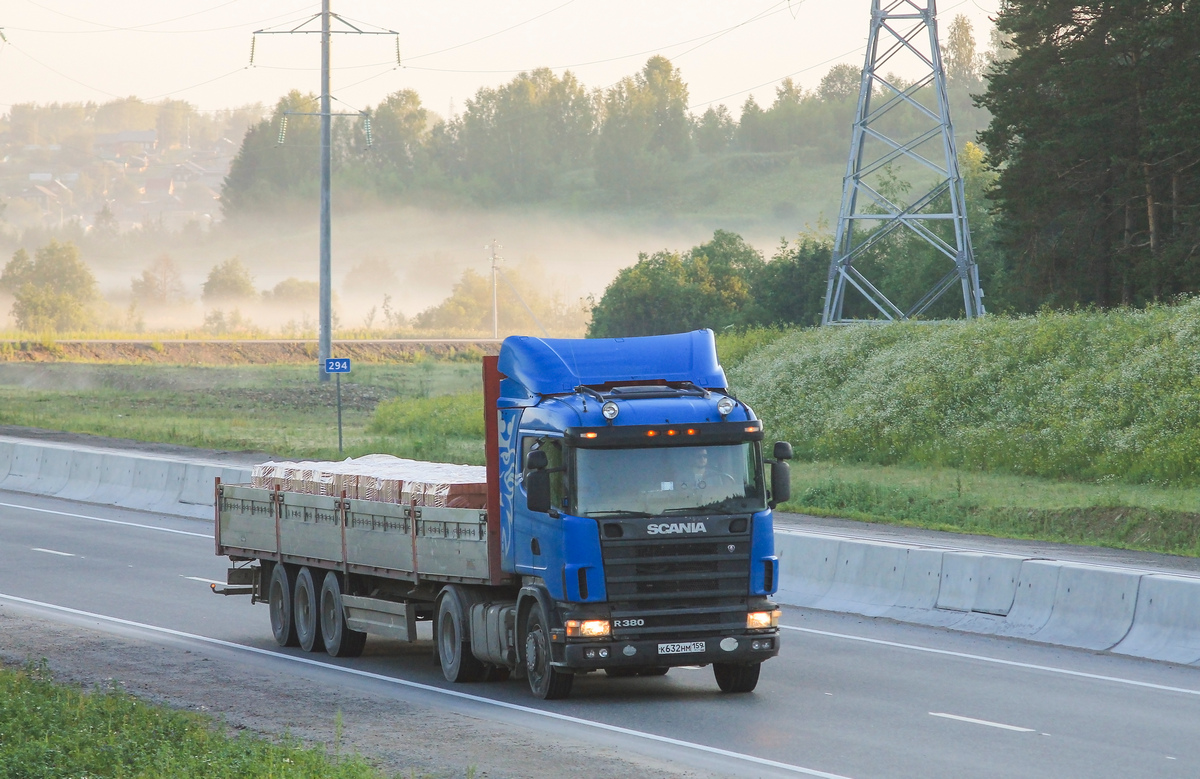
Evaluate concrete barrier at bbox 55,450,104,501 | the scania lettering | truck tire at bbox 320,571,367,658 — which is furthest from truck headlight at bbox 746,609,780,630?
concrete barrier at bbox 55,450,104,501

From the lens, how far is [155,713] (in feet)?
37.7

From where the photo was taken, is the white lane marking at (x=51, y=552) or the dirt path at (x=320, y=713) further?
the white lane marking at (x=51, y=552)

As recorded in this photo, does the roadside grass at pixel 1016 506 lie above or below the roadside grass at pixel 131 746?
above

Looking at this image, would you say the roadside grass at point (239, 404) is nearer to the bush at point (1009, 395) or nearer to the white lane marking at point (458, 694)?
the bush at point (1009, 395)

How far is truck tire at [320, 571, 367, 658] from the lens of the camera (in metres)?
15.5

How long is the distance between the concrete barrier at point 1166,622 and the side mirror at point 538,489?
270 inches

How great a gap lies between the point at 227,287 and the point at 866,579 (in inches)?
6345

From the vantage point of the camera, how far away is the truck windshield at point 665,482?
1234cm

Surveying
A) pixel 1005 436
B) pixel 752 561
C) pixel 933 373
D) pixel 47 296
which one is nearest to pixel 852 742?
pixel 752 561

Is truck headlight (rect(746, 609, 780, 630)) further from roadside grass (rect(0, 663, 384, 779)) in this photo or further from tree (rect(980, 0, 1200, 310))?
tree (rect(980, 0, 1200, 310))

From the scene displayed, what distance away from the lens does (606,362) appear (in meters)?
13.5

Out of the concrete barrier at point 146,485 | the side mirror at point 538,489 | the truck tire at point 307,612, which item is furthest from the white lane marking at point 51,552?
the side mirror at point 538,489

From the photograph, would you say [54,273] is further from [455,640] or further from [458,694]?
[458,694]

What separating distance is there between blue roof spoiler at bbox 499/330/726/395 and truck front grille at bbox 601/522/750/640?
1703mm
